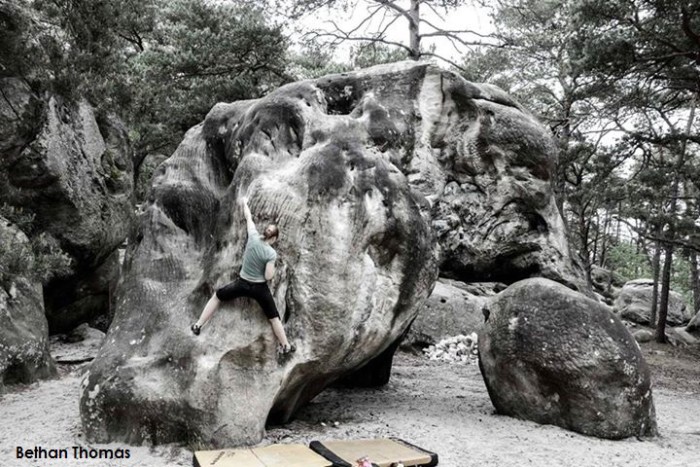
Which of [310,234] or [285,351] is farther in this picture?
[310,234]

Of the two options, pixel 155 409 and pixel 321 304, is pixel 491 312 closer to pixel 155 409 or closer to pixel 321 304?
pixel 321 304

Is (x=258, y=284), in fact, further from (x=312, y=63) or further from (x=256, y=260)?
(x=312, y=63)

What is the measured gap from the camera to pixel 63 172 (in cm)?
1149

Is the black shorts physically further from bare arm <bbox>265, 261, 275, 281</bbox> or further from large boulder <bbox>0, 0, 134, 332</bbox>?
large boulder <bbox>0, 0, 134, 332</bbox>

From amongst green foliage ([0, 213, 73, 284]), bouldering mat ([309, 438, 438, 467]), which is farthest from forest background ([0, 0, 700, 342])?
bouldering mat ([309, 438, 438, 467])

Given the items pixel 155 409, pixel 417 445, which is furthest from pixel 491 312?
pixel 155 409

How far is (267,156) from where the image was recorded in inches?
277

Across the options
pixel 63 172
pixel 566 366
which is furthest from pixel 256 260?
pixel 63 172

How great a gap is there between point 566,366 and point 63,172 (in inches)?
410

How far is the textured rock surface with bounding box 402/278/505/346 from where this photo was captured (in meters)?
13.8

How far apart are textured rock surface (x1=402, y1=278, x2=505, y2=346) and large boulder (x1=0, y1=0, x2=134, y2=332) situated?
7.39m

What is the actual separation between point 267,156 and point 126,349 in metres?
2.90

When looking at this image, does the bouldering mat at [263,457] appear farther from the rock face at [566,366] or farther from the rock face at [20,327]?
the rock face at [20,327]

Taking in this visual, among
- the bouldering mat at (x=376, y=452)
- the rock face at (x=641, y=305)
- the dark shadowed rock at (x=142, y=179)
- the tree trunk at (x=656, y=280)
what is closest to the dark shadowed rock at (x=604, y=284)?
the rock face at (x=641, y=305)
